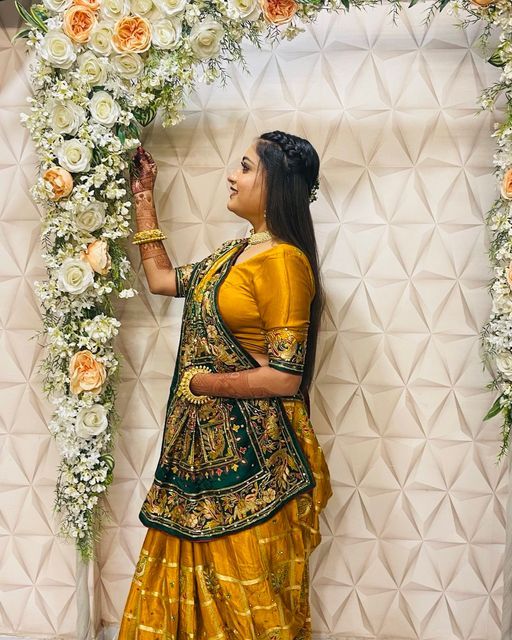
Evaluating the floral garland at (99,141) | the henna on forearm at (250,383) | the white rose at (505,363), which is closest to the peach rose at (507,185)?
the floral garland at (99,141)

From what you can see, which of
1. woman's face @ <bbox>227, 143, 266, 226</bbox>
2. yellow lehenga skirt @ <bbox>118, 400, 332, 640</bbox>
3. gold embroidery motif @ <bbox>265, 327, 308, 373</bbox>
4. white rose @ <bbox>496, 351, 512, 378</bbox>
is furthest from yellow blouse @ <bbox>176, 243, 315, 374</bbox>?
white rose @ <bbox>496, 351, 512, 378</bbox>

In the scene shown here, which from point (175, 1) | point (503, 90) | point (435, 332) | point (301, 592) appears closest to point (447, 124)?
point (503, 90)

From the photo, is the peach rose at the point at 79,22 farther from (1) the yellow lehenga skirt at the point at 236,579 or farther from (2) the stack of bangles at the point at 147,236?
(1) the yellow lehenga skirt at the point at 236,579

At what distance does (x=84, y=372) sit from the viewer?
6.98 feet

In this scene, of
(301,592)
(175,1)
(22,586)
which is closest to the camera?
(175,1)

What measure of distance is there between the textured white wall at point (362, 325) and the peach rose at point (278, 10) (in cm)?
34

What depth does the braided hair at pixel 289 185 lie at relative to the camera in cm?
203

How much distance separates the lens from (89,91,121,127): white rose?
202cm

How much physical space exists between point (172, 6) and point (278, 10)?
11.9 inches

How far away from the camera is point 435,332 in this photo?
7.79 feet

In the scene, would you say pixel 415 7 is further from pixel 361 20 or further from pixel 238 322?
pixel 238 322

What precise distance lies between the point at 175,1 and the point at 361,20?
0.67 m

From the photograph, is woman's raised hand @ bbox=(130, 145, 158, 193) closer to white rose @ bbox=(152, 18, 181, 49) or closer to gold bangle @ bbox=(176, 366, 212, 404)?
white rose @ bbox=(152, 18, 181, 49)

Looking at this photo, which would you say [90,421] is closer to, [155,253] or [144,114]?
[155,253]
